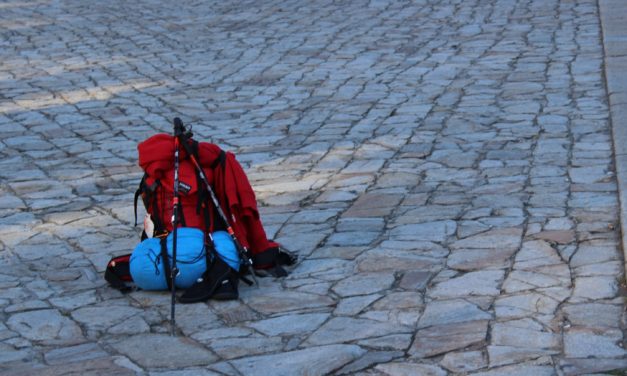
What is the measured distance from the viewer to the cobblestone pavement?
212 inches

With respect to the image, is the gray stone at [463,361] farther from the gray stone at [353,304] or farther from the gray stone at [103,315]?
the gray stone at [103,315]

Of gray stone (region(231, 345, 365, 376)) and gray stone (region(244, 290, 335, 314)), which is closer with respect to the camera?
gray stone (region(231, 345, 365, 376))

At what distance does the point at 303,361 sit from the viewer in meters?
5.18

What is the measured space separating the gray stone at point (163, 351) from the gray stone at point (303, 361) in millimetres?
203

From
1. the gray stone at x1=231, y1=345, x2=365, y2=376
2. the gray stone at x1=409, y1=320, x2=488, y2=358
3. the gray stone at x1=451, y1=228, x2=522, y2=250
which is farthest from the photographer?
the gray stone at x1=451, y1=228, x2=522, y2=250

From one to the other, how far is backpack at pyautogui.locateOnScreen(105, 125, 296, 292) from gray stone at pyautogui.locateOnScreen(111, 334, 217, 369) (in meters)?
0.75

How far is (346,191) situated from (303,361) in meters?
3.01

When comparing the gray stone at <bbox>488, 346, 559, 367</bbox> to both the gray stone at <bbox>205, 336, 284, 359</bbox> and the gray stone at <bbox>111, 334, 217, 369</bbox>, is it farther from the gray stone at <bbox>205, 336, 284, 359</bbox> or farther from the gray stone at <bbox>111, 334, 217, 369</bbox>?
A: the gray stone at <bbox>111, 334, 217, 369</bbox>

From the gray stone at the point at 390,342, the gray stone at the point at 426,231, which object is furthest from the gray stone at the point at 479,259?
the gray stone at the point at 390,342

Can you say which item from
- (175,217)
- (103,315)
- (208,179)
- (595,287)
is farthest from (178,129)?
(595,287)

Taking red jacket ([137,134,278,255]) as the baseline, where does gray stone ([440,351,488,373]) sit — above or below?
below

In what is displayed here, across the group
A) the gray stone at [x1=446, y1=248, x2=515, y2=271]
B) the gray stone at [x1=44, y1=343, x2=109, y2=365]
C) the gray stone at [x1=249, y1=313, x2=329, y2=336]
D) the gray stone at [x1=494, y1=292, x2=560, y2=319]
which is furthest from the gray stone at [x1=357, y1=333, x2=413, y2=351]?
the gray stone at [x1=44, y1=343, x2=109, y2=365]

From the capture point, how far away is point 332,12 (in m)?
16.6

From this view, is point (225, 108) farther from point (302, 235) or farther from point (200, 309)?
point (200, 309)
